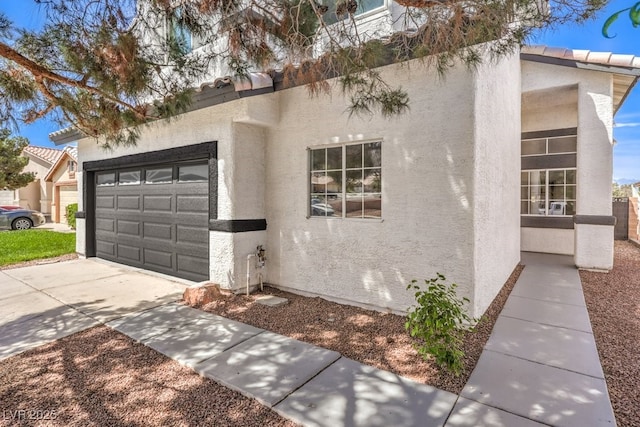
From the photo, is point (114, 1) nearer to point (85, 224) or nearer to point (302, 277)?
point (302, 277)

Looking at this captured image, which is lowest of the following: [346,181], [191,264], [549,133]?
[191,264]

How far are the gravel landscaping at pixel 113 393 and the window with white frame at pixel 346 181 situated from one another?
335cm

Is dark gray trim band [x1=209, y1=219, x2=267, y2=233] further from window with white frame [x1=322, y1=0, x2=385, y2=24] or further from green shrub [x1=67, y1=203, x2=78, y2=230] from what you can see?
green shrub [x1=67, y1=203, x2=78, y2=230]

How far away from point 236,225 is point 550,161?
389 inches

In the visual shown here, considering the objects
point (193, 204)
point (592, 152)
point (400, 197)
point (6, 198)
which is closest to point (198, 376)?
point (400, 197)

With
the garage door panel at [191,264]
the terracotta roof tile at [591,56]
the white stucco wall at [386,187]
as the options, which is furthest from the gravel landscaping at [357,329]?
the terracotta roof tile at [591,56]

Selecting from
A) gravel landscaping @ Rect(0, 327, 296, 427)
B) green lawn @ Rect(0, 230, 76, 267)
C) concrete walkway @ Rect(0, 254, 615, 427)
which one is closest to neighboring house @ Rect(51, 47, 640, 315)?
concrete walkway @ Rect(0, 254, 615, 427)

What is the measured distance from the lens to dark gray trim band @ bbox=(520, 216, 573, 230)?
A: 397 inches

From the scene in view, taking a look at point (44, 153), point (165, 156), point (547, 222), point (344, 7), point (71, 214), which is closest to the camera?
point (344, 7)

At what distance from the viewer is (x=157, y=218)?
7.71 m

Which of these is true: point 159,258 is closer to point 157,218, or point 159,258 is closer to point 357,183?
point 157,218

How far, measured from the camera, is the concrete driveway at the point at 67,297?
4625 mm

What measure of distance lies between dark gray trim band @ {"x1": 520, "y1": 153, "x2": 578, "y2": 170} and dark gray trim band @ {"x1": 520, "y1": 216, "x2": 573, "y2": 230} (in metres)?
1.60

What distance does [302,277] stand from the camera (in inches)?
242
